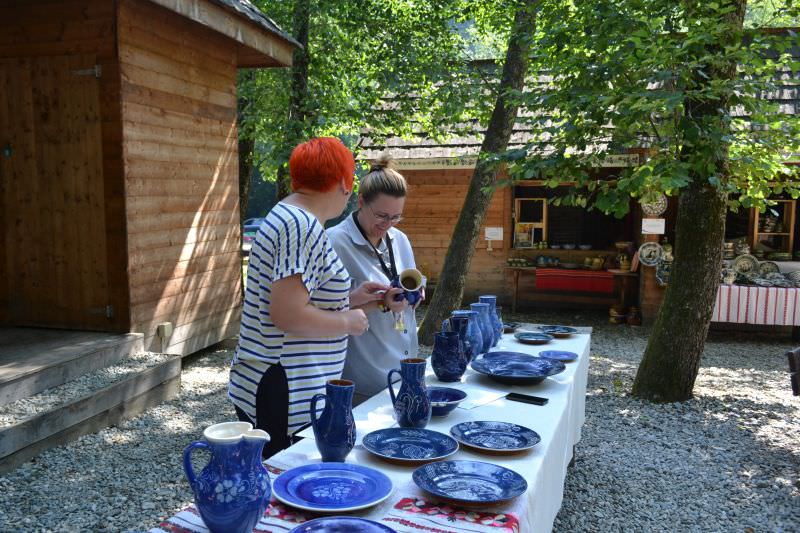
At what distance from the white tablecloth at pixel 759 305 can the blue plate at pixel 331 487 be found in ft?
26.3

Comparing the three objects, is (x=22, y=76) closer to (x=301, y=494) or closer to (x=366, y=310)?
(x=366, y=310)

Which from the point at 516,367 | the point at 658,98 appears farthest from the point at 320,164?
the point at 658,98

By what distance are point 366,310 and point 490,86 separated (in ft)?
22.3

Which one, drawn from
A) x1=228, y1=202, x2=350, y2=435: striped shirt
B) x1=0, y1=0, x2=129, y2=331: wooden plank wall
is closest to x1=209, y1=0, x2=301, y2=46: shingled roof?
x1=0, y1=0, x2=129, y2=331: wooden plank wall

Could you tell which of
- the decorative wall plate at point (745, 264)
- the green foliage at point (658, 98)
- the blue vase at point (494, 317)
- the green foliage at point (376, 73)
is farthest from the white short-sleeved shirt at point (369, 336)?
the decorative wall plate at point (745, 264)

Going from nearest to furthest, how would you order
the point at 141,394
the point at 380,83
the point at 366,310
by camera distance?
the point at 366,310 < the point at 141,394 < the point at 380,83

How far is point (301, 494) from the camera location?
1603mm

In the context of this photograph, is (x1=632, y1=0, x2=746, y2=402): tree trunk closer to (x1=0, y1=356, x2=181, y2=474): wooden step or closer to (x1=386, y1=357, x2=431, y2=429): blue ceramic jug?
(x1=386, y1=357, x2=431, y2=429): blue ceramic jug

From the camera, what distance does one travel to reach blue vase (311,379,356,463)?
176 centimetres

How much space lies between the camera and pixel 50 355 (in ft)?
15.8

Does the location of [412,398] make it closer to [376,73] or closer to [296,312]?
[296,312]

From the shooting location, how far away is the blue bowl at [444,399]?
2.25 m

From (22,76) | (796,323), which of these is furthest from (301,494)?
(796,323)

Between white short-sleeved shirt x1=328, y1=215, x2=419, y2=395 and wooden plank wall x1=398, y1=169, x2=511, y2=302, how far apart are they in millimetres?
8384
